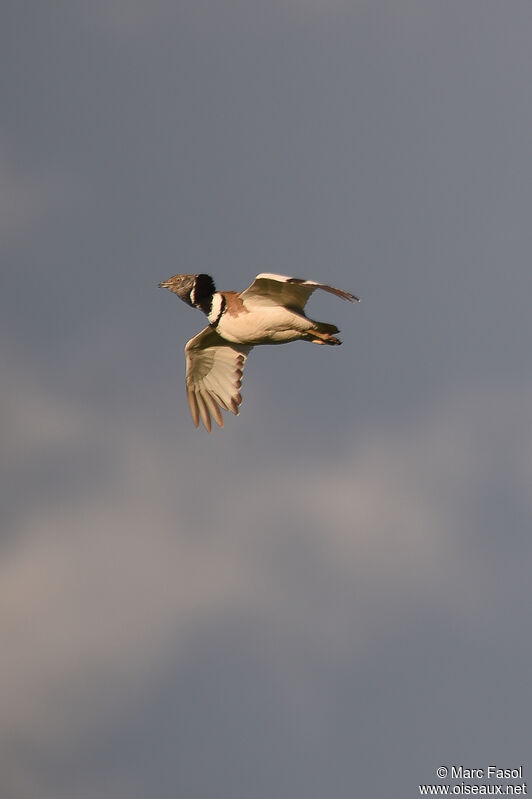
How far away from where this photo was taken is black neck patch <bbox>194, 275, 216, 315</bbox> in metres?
31.4

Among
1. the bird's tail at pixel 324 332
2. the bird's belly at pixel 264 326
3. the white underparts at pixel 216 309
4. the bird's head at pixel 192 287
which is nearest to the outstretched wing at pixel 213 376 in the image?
the bird's head at pixel 192 287

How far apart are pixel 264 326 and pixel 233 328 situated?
726 mm

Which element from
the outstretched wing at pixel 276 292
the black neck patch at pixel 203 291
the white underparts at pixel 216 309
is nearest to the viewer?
the outstretched wing at pixel 276 292

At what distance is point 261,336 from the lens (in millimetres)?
30531

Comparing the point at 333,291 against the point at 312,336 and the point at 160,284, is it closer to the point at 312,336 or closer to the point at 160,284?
the point at 312,336

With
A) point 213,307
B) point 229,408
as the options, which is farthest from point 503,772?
point 213,307

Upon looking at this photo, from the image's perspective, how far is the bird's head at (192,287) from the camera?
31.6 meters

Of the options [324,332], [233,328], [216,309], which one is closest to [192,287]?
[216,309]

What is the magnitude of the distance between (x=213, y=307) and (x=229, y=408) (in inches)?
133

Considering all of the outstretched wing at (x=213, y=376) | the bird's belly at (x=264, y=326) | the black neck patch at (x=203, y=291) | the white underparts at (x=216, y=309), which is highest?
the black neck patch at (x=203, y=291)

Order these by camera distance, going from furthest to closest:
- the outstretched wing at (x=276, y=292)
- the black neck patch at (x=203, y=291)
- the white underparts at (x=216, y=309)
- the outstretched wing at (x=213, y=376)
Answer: the outstretched wing at (x=213, y=376) → the black neck patch at (x=203, y=291) → the white underparts at (x=216, y=309) → the outstretched wing at (x=276, y=292)

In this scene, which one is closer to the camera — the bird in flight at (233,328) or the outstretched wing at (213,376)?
the bird in flight at (233,328)

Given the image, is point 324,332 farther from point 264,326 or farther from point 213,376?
point 213,376

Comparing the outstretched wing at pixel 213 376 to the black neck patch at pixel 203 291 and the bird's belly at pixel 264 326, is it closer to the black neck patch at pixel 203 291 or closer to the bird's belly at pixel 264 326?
the black neck patch at pixel 203 291
